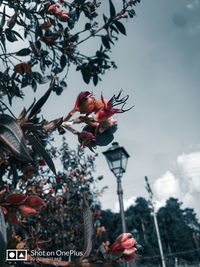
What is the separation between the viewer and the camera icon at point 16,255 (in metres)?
0.59

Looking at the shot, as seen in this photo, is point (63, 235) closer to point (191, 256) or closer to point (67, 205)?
point (67, 205)

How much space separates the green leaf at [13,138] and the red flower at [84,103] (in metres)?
0.26

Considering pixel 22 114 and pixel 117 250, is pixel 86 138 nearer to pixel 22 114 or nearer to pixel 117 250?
pixel 22 114

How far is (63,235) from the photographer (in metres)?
5.28

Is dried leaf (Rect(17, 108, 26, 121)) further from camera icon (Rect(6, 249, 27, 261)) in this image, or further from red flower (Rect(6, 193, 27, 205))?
Answer: camera icon (Rect(6, 249, 27, 261))

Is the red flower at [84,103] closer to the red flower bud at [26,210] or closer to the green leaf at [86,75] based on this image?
the red flower bud at [26,210]

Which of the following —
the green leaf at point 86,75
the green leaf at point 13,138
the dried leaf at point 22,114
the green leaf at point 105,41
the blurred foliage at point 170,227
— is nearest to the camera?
the green leaf at point 13,138

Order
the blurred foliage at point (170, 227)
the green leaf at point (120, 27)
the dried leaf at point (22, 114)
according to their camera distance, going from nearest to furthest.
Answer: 1. the dried leaf at point (22, 114)
2. the green leaf at point (120, 27)
3. the blurred foliage at point (170, 227)

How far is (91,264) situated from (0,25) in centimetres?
177

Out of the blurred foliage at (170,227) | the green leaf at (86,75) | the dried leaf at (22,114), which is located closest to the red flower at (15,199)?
the dried leaf at (22,114)

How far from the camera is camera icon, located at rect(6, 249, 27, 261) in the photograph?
594 mm

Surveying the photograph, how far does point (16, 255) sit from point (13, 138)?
1.16ft

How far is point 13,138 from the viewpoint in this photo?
0.57 meters

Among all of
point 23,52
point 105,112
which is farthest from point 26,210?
point 23,52
